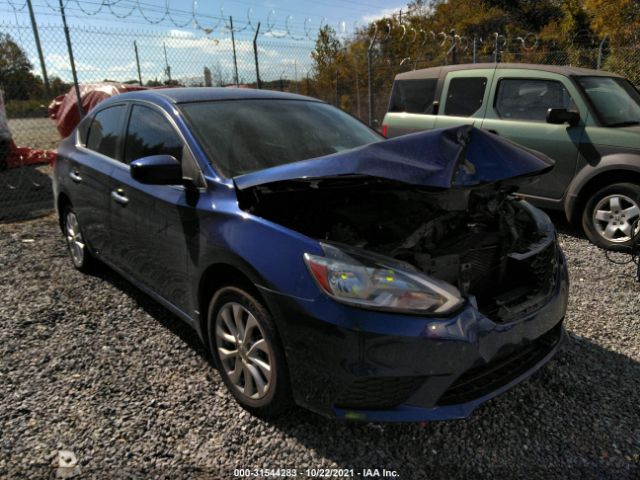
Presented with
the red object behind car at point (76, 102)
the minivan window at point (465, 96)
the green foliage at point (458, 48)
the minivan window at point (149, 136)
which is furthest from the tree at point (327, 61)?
the minivan window at point (149, 136)

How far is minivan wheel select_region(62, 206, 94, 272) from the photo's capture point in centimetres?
421

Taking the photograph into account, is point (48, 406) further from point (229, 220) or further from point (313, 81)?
point (313, 81)

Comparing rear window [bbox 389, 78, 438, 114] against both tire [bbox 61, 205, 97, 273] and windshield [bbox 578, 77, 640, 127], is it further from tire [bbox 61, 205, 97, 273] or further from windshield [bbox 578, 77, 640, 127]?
tire [bbox 61, 205, 97, 273]

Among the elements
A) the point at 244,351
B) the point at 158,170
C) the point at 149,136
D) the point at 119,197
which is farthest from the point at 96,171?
the point at 244,351

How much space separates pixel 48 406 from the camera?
2535 mm

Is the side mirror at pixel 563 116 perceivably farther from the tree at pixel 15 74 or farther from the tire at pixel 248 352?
the tree at pixel 15 74

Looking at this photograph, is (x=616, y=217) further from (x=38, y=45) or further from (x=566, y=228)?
(x=38, y=45)

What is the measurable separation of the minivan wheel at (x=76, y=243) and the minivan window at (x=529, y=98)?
475cm

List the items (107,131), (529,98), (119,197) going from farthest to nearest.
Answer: (529,98)
(107,131)
(119,197)

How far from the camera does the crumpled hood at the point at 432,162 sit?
1924mm

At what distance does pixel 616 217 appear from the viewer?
4742mm

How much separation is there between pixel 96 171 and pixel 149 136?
753mm

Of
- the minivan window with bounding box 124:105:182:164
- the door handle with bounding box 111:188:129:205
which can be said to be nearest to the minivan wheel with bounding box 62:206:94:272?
the door handle with bounding box 111:188:129:205

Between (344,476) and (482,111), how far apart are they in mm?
4961
